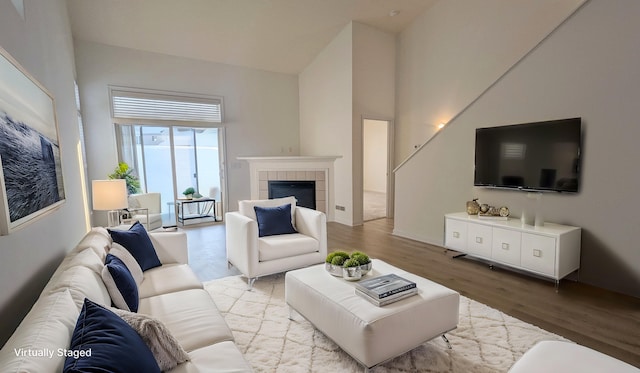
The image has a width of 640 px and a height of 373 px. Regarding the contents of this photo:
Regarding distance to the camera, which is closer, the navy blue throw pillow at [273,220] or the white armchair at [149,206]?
the navy blue throw pillow at [273,220]

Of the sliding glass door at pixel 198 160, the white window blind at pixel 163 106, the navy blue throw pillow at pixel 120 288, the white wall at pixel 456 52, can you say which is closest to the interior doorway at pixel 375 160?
the white wall at pixel 456 52

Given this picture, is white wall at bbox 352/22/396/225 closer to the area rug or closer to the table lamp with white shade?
the area rug

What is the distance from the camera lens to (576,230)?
3.06 meters

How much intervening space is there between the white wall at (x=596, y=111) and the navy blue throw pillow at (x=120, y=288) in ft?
12.7

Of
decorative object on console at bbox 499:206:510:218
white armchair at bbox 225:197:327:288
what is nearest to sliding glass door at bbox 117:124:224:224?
white armchair at bbox 225:197:327:288

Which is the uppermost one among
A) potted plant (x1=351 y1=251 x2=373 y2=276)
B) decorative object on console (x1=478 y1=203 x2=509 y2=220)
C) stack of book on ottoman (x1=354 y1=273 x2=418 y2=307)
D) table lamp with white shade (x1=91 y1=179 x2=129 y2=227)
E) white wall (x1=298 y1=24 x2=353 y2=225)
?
white wall (x1=298 y1=24 x2=353 y2=225)

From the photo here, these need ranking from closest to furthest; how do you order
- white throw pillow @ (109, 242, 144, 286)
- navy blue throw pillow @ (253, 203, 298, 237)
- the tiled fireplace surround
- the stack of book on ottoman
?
the stack of book on ottoman → white throw pillow @ (109, 242, 144, 286) → navy blue throw pillow @ (253, 203, 298, 237) → the tiled fireplace surround

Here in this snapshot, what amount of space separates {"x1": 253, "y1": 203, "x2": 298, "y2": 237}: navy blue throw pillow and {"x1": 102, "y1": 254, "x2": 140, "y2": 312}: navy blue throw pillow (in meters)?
1.72

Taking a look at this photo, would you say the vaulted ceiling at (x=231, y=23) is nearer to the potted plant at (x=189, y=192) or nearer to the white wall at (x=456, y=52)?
the white wall at (x=456, y=52)

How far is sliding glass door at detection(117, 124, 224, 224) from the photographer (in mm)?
5672

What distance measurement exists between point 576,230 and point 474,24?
378cm

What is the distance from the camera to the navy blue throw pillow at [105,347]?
896mm

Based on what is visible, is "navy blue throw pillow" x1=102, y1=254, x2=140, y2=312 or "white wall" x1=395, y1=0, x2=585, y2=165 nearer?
"navy blue throw pillow" x1=102, y1=254, x2=140, y2=312

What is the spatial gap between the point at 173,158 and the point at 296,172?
239cm
